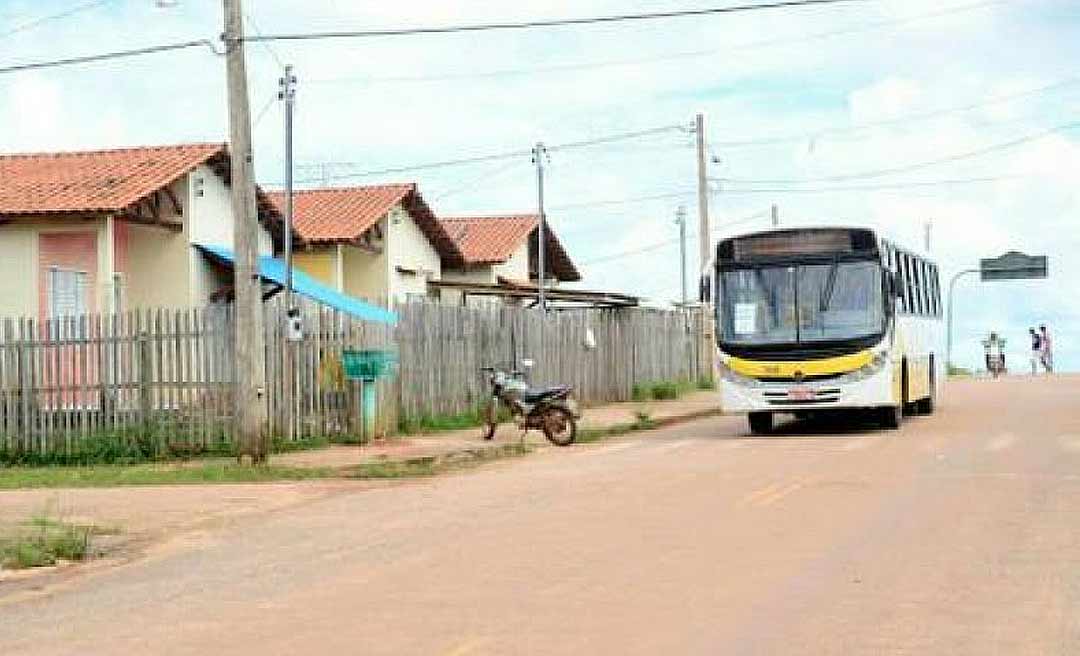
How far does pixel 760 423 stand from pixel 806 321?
7.11 ft

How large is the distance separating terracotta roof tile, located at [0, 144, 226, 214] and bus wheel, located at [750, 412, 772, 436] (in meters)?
11.4

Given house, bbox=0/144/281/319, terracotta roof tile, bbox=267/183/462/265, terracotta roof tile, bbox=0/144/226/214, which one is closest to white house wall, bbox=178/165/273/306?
house, bbox=0/144/281/319

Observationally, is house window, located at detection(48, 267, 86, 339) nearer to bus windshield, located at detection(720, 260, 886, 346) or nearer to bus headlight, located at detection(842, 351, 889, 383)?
bus windshield, located at detection(720, 260, 886, 346)

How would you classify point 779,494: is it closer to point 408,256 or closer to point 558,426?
point 558,426

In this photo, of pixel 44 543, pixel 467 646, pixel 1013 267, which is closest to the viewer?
pixel 467 646

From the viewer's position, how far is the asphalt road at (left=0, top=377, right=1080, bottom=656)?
801cm

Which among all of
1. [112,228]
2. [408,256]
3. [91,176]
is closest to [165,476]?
[112,228]

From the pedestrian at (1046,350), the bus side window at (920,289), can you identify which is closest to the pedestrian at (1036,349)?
the pedestrian at (1046,350)

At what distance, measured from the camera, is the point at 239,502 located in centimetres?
1598

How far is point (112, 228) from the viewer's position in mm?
26938

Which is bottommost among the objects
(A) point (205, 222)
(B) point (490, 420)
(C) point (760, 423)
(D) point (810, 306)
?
(C) point (760, 423)

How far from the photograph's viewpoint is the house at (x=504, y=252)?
48.5m

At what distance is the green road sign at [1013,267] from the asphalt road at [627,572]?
54124 mm

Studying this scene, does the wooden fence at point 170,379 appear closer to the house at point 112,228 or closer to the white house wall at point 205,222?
the house at point 112,228
